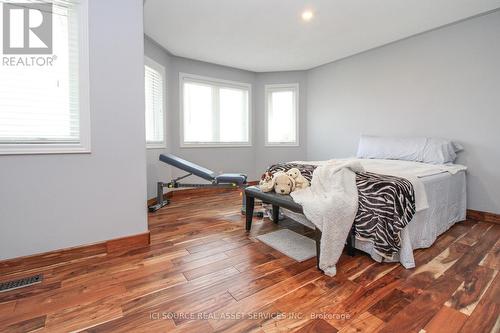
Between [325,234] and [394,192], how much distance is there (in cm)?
63

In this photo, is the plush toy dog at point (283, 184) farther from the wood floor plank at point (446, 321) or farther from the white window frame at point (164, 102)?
the white window frame at point (164, 102)

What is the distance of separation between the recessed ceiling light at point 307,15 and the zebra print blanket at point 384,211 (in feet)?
6.85

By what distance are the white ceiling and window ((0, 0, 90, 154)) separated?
110 centimetres

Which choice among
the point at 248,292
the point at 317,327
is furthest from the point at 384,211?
the point at 248,292

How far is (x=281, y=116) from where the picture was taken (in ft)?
17.1

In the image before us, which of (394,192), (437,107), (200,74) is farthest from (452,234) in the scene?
(200,74)

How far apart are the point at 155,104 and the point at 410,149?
12.5 feet

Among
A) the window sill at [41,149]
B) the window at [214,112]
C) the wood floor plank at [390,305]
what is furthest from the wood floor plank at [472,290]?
the window at [214,112]

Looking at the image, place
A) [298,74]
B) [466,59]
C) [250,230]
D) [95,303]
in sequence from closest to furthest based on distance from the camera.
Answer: [95,303]
[250,230]
[466,59]
[298,74]

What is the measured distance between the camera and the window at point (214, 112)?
441 centimetres

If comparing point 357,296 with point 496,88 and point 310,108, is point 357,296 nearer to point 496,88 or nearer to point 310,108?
point 496,88

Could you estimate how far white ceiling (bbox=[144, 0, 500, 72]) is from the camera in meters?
2.62

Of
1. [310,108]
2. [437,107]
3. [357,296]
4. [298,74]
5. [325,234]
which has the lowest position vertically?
[357,296]

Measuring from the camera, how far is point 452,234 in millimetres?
2492
